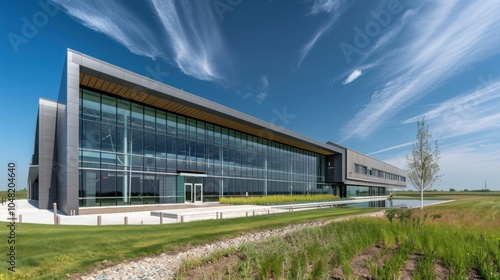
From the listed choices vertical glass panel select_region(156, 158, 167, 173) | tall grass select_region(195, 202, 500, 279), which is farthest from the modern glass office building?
tall grass select_region(195, 202, 500, 279)

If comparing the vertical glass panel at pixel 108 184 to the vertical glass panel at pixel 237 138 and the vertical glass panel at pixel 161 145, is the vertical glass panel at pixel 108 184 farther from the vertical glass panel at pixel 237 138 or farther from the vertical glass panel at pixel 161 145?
the vertical glass panel at pixel 237 138

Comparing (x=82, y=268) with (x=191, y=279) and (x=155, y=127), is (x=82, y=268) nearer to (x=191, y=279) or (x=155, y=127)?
(x=191, y=279)

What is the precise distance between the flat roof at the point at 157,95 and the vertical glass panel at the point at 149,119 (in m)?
0.65

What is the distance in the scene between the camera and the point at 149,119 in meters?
27.8

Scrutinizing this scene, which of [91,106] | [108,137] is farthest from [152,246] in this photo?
[91,106]

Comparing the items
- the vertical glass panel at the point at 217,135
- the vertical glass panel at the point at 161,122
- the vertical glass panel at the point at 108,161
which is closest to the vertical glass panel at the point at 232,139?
the vertical glass panel at the point at 217,135

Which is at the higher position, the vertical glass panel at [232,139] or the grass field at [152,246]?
the vertical glass panel at [232,139]

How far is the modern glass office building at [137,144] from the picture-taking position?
2181 centimetres

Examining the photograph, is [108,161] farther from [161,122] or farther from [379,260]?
[379,260]

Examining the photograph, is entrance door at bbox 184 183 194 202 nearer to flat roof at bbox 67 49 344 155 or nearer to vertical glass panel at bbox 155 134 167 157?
vertical glass panel at bbox 155 134 167 157

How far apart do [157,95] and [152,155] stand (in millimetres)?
5933

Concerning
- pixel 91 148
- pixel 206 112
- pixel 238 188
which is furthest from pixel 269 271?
pixel 238 188

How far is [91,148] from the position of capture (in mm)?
22984

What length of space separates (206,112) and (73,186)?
14814 mm
